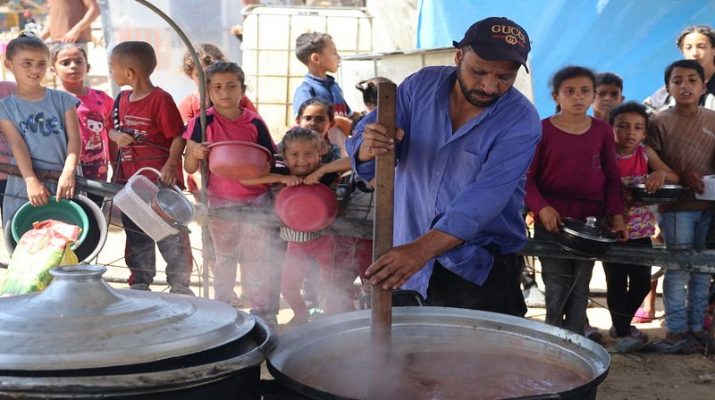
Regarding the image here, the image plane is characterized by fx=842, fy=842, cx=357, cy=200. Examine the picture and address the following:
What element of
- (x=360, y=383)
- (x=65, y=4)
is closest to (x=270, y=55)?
(x=65, y=4)

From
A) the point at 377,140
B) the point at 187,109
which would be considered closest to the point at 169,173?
the point at 187,109

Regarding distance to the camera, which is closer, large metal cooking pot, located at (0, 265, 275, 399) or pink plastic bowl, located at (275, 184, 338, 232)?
large metal cooking pot, located at (0, 265, 275, 399)

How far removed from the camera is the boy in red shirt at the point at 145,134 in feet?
16.8

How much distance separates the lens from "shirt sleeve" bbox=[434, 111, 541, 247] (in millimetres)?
2559

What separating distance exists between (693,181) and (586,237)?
104cm

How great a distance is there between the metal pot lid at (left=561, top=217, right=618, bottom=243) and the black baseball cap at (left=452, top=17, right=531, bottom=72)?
172 centimetres

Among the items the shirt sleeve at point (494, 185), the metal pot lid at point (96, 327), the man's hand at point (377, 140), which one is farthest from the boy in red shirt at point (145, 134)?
the metal pot lid at point (96, 327)

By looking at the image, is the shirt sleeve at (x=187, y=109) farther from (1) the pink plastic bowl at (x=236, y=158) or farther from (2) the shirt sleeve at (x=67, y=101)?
(1) the pink plastic bowl at (x=236, y=158)

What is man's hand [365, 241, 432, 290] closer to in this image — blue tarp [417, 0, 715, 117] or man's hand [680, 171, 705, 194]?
man's hand [680, 171, 705, 194]

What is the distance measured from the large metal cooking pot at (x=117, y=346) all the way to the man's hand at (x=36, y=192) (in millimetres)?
2789

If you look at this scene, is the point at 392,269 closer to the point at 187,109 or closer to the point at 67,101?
the point at 67,101

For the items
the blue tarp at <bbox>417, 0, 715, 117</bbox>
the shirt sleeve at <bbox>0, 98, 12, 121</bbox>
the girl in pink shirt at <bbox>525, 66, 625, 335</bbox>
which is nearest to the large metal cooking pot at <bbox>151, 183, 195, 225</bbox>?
the shirt sleeve at <bbox>0, 98, 12, 121</bbox>

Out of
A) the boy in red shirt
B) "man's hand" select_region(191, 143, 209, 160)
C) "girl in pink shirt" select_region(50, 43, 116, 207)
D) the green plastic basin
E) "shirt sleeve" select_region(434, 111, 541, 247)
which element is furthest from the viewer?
"girl in pink shirt" select_region(50, 43, 116, 207)

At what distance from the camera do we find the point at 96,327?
1.83 m
